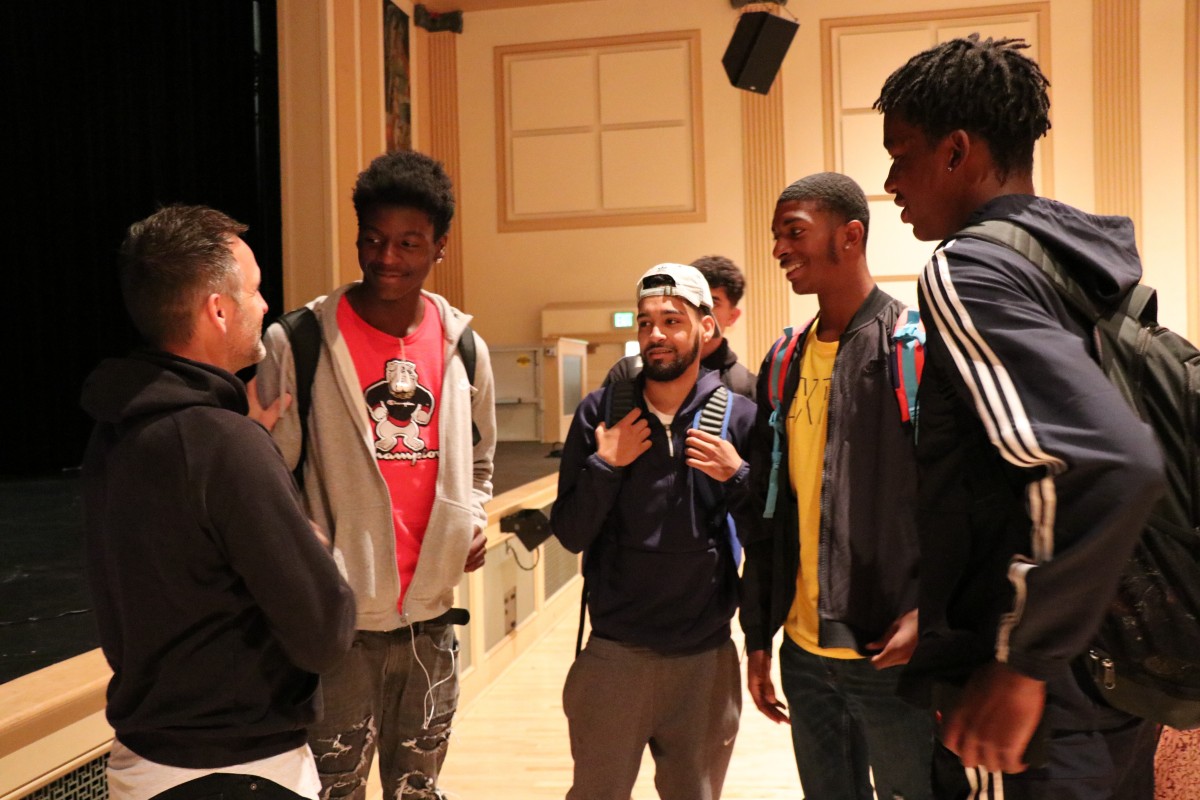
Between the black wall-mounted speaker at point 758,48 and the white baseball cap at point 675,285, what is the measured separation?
5.78 metres

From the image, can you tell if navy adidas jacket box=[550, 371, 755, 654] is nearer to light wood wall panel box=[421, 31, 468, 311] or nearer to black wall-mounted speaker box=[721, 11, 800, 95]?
black wall-mounted speaker box=[721, 11, 800, 95]

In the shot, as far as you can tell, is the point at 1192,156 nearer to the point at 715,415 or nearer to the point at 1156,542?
the point at 715,415

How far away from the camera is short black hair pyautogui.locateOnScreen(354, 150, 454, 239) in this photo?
205cm

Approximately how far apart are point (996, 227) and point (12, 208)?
278 inches

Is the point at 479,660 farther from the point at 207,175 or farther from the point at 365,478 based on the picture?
the point at 207,175

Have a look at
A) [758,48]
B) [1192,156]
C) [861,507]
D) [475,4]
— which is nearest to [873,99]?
[758,48]

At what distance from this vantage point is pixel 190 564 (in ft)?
3.94

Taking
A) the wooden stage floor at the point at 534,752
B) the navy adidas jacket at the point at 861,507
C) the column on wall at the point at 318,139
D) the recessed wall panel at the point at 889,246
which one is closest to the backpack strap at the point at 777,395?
the navy adidas jacket at the point at 861,507

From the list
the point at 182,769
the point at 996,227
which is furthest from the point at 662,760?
the point at 996,227

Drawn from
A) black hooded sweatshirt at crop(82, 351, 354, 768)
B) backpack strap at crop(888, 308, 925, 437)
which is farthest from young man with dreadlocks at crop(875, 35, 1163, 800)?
black hooded sweatshirt at crop(82, 351, 354, 768)

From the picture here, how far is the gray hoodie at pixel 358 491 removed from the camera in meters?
1.87

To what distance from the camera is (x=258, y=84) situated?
6812mm

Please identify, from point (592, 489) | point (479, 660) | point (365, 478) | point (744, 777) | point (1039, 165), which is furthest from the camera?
point (1039, 165)

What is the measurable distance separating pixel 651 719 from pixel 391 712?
0.60 meters
